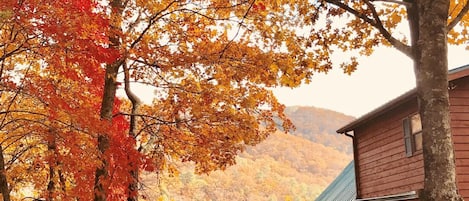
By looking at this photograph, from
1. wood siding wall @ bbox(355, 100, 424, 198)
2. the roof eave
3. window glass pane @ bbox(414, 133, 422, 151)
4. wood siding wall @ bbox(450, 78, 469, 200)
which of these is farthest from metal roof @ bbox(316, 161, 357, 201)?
wood siding wall @ bbox(450, 78, 469, 200)

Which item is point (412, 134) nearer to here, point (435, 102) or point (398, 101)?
point (398, 101)

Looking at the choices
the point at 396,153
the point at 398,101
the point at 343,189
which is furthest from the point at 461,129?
the point at 343,189

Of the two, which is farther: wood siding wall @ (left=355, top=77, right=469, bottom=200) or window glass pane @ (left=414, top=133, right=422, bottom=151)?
window glass pane @ (left=414, top=133, right=422, bottom=151)

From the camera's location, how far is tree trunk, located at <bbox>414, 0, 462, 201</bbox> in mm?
6879

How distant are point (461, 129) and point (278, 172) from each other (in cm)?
9142

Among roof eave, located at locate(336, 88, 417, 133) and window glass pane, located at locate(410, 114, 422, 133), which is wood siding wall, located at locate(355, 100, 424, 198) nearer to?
window glass pane, located at locate(410, 114, 422, 133)

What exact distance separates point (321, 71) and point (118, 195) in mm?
9498

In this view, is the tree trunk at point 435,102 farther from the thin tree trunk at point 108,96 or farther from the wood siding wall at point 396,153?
the wood siding wall at point 396,153

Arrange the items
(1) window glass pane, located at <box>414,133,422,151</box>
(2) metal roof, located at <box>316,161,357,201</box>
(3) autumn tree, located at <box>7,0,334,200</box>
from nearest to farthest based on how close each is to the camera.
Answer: (3) autumn tree, located at <box>7,0,334,200</box>
(1) window glass pane, located at <box>414,133,422,151</box>
(2) metal roof, located at <box>316,161,357,201</box>

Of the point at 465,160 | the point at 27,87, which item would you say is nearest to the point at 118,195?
the point at 27,87

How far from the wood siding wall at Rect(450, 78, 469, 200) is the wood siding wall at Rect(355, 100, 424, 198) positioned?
1227 millimetres

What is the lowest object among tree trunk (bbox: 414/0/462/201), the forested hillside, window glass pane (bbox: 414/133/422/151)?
tree trunk (bbox: 414/0/462/201)

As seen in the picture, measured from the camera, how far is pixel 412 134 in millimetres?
16953

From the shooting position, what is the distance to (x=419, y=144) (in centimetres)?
1675
